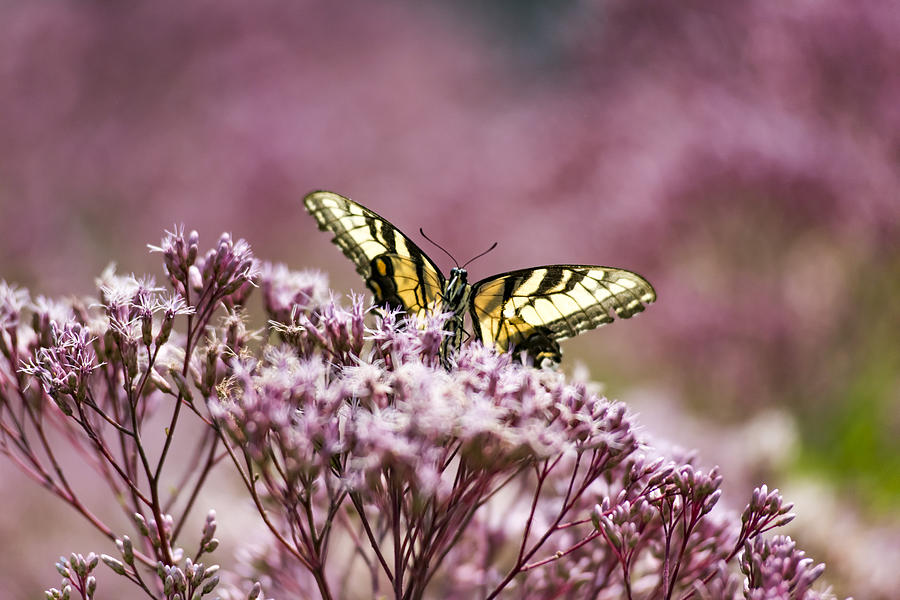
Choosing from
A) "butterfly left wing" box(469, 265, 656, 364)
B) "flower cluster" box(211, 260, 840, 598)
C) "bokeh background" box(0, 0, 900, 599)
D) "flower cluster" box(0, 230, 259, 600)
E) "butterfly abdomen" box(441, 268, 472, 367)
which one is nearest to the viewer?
"flower cluster" box(211, 260, 840, 598)

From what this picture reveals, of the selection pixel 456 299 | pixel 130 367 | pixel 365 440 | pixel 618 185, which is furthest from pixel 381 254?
pixel 618 185

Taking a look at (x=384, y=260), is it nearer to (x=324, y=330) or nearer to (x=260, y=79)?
(x=324, y=330)

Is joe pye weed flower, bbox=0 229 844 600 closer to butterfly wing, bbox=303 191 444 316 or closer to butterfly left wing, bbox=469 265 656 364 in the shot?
butterfly wing, bbox=303 191 444 316

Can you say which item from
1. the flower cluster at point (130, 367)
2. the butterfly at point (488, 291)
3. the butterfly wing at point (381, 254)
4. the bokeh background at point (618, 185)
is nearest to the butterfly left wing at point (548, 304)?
the butterfly at point (488, 291)

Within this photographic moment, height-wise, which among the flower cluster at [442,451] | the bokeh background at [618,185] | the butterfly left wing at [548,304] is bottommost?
the flower cluster at [442,451]

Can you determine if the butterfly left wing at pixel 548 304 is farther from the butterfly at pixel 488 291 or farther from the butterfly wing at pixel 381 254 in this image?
the butterfly wing at pixel 381 254

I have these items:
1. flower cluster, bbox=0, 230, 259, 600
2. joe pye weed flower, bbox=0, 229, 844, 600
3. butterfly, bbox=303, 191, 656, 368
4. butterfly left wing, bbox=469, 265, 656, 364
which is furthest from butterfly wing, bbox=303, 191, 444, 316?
flower cluster, bbox=0, 230, 259, 600
